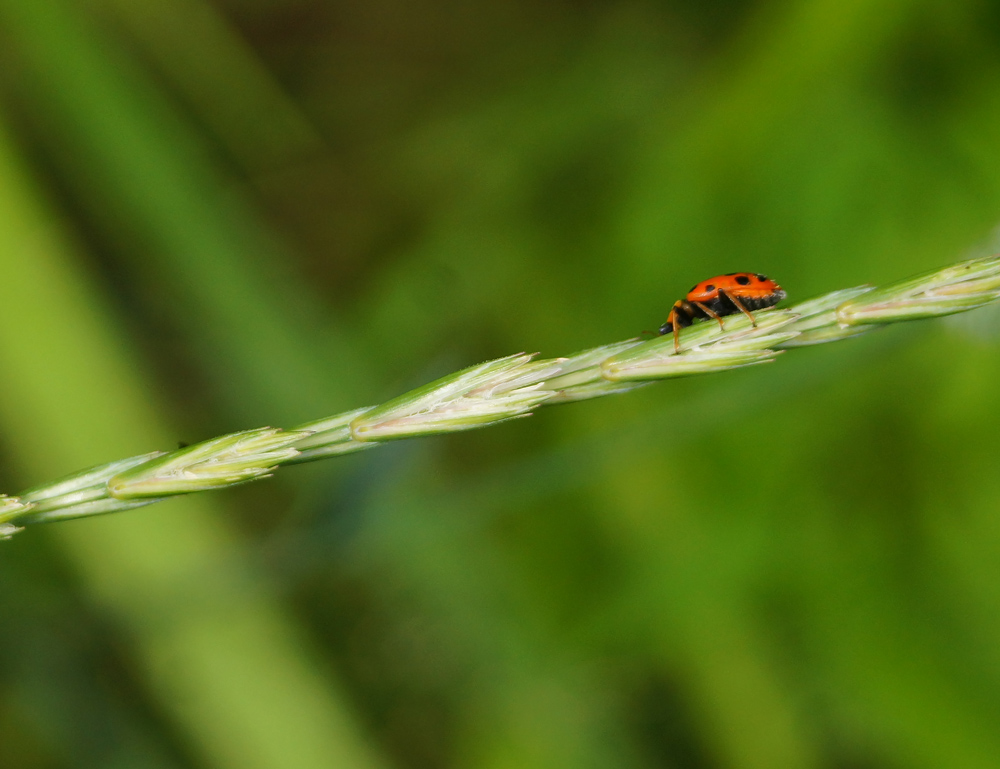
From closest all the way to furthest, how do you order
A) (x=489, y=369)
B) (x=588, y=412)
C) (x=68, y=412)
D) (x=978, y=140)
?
(x=489, y=369), (x=68, y=412), (x=978, y=140), (x=588, y=412)

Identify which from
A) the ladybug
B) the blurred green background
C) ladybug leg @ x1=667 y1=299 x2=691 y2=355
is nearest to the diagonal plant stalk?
ladybug leg @ x1=667 y1=299 x2=691 y2=355

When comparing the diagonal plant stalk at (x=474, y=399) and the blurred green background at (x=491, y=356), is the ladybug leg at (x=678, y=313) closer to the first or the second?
the diagonal plant stalk at (x=474, y=399)

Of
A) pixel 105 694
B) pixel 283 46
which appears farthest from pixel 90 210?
pixel 105 694

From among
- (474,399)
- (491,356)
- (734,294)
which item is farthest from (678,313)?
(491,356)

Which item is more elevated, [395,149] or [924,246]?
[395,149]

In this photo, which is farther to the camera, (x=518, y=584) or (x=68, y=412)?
(x=518, y=584)

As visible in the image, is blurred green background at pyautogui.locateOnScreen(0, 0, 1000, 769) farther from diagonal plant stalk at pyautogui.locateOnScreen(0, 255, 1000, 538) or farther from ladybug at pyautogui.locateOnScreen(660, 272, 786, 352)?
diagonal plant stalk at pyautogui.locateOnScreen(0, 255, 1000, 538)

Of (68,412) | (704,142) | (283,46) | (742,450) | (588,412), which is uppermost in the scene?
(283,46)

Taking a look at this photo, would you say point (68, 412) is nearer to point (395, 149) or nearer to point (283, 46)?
point (395, 149)
